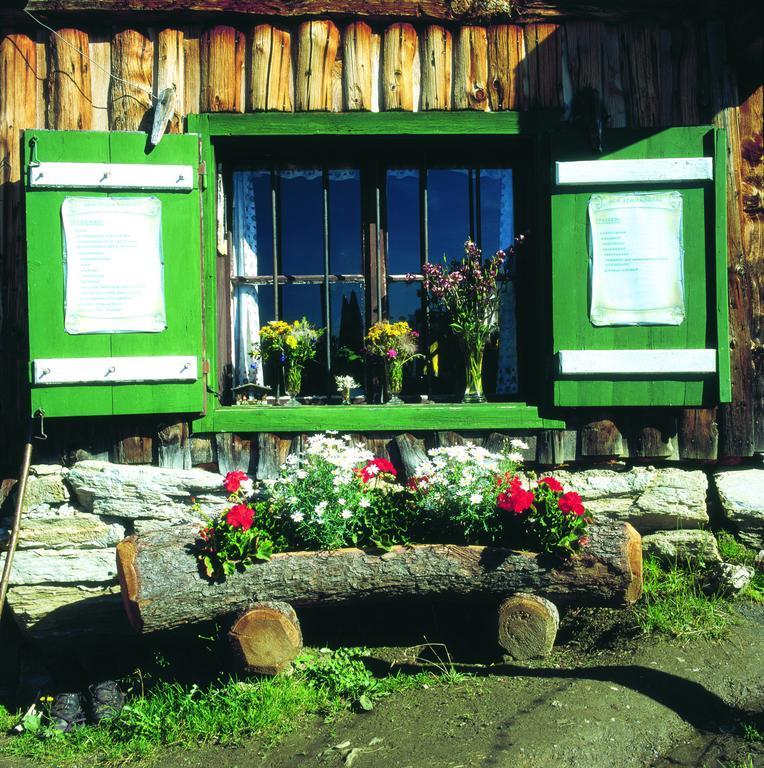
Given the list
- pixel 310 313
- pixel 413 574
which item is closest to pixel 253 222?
pixel 310 313

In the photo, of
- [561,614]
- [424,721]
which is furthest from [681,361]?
[424,721]

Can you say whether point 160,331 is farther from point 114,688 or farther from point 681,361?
point 681,361

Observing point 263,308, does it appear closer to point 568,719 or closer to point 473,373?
point 473,373

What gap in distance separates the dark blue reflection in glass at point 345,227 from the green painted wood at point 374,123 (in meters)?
0.47

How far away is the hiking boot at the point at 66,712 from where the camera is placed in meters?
4.03

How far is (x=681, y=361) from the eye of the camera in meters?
4.52

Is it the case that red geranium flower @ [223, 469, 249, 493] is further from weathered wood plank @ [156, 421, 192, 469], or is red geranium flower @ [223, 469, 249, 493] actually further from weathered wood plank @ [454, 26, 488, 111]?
weathered wood plank @ [454, 26, 488, 111]

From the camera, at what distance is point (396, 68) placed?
184 inches

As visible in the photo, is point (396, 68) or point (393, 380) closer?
point (396, 68)

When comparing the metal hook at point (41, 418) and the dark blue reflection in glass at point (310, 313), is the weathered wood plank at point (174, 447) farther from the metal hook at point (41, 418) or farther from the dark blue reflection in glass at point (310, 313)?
the dark blue reflection in glass at point (310, 313)

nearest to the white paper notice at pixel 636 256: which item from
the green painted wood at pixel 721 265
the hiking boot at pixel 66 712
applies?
the green painted wood at pixel 721 265

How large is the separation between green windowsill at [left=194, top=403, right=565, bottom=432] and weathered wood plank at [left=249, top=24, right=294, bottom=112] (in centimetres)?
169

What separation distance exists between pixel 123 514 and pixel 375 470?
1451 millimetres

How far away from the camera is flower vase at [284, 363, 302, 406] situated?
4883mm
